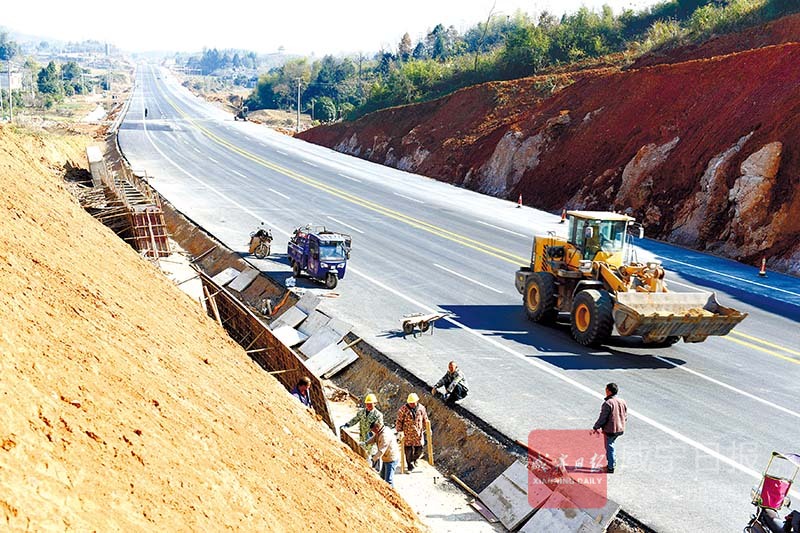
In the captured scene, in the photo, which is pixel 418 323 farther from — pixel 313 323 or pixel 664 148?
pixel 664 148

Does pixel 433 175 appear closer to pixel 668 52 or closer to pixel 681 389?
pixel 668 52

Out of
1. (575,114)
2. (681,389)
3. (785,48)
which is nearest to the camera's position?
(681,389)

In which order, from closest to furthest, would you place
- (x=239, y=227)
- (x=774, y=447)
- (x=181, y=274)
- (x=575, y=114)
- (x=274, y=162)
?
(x=774, y=447) < (x=181, y=274) < (x=239, y=227) < (x=575, y=114) < (x=274, y=162)

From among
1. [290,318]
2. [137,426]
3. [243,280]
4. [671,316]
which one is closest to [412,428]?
[137,426]

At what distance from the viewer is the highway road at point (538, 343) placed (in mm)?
13297

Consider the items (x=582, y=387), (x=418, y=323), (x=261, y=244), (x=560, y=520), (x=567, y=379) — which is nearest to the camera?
(x=560, y=520)

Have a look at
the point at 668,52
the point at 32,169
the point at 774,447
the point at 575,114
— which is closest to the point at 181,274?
the point at 32,169

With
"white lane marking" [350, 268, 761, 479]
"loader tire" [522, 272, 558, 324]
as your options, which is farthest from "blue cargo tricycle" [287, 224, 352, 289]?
"loader tire" [522, 272, 558, 324]

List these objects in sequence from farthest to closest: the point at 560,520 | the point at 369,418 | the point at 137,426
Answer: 1. the point at 369,418
2. the point at 560,520
3. the point at 137,426

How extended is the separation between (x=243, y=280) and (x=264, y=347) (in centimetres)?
786

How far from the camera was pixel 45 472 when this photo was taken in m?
7.06

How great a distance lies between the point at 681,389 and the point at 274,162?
143ft

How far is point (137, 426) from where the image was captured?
899 centimetres

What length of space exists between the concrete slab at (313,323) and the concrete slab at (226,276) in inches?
233
